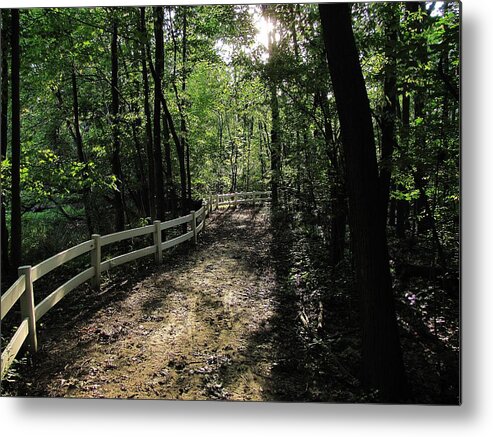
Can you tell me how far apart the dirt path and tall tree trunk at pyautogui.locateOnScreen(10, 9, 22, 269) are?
2.89ft

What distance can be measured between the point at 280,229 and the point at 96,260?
288 cm

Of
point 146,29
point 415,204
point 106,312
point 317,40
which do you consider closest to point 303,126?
point 317,40

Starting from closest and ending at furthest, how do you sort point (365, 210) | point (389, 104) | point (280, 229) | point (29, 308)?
point (365, 210)
point (29, 308)
point (389, 104)
point (280, 229)

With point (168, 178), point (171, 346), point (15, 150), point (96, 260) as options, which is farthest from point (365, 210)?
point (168, 178)

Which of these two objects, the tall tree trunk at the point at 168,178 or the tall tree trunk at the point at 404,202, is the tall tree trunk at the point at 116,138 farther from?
the tall tree trunk at the point at 404,202

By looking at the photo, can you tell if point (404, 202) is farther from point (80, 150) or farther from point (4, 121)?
point (80, 150)

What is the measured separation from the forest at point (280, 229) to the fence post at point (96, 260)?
14 cm

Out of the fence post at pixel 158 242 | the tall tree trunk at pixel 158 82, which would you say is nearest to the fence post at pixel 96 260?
the fence post at pixel 158 242

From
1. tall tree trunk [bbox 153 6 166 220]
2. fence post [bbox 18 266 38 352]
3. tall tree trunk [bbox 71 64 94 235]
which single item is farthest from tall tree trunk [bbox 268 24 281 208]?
fence post [bbox 18 266 38 352]

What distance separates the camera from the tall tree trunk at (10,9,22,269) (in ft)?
9.85

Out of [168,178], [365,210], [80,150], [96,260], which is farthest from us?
[168,178]

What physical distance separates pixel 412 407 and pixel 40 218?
381 centimetres

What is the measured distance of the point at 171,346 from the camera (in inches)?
108

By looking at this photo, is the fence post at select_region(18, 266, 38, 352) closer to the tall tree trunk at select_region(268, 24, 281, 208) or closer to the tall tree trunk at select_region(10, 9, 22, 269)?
the tall tree trunk at select_region(10, 9, 22, 269)
